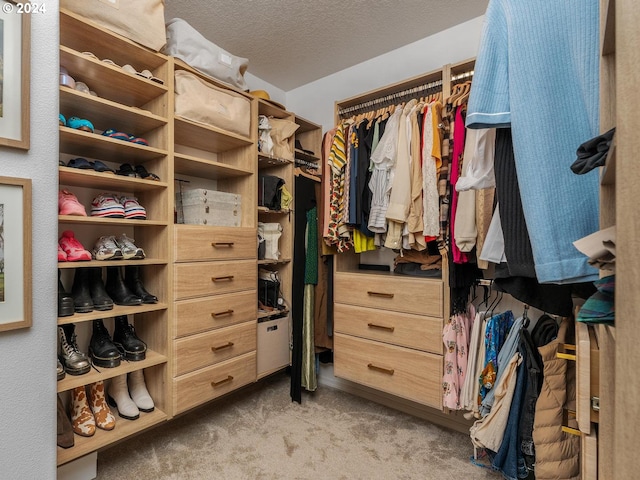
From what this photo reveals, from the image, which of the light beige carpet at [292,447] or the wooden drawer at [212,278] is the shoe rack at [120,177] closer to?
the wooden drawer at [212,278]

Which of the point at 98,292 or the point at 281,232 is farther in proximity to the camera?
the point at 281,232

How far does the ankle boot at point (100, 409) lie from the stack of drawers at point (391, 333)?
1209mm

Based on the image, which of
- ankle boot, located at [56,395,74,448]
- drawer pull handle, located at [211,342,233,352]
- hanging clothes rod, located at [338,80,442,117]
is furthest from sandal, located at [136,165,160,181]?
hanging clothes rod, located at [338,80,442,117]

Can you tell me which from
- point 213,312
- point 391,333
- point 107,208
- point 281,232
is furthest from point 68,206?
point 391,333

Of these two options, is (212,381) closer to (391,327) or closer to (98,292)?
(98,292)

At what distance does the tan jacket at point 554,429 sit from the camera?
1189 mm

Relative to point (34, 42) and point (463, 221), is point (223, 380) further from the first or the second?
point (34, 42)

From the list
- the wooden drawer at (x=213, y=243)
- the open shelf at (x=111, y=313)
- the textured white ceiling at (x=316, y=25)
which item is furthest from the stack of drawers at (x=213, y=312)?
the textured white ceiling at (x=316, y=25)

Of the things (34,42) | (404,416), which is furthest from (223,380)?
(34,42)

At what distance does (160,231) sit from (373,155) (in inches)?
48.2

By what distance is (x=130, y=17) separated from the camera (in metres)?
1.50

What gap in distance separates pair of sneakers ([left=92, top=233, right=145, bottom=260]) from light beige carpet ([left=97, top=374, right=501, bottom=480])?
974 mm

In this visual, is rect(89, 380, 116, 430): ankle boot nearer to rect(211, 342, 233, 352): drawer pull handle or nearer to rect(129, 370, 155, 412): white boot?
rect(129, 370, 155, 412): white boot

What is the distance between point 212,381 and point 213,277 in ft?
1.83
